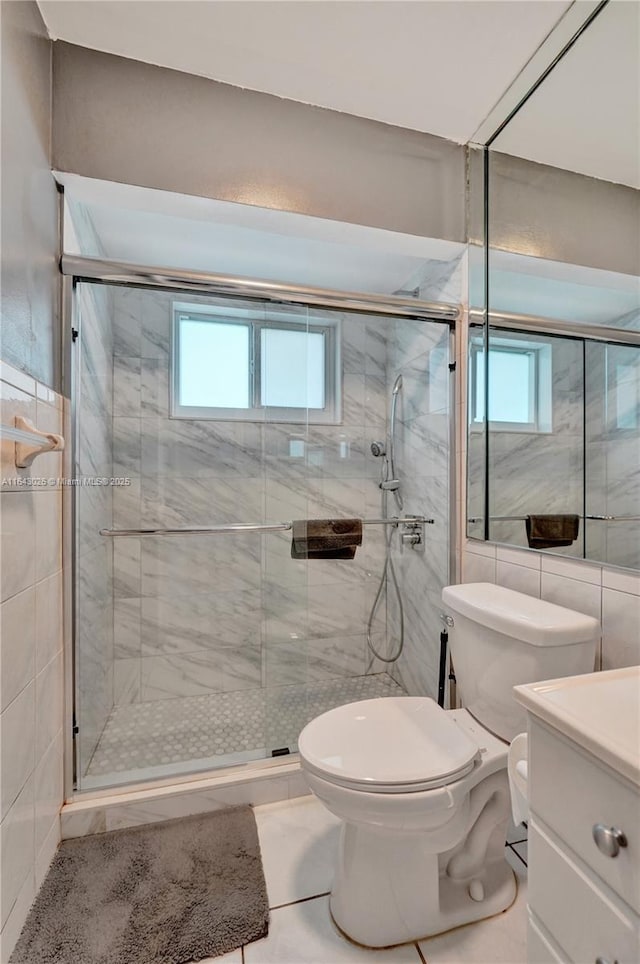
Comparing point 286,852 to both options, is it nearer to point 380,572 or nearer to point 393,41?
point 380,572

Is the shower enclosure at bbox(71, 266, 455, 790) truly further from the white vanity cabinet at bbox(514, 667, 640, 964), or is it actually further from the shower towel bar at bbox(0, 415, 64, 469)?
the white vanity cabinet at bbox(514, 667, 640, 964)

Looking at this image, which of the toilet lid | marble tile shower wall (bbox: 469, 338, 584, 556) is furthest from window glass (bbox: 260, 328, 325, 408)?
the toilet lid

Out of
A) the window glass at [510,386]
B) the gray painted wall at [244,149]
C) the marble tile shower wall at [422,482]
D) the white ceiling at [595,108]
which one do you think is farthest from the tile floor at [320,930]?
the gray painted wall at [244,149]

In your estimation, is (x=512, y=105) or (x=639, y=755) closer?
(x=639, y=755)

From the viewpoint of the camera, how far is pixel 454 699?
5.75 feet

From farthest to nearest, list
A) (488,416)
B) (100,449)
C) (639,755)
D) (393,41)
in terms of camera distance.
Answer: (100,449) < (488,416) < (393,41) < (639,755)

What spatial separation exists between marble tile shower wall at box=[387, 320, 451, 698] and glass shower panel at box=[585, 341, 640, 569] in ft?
2.09

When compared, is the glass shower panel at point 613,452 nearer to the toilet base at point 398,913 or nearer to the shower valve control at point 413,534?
the shower valve control at point 413,534

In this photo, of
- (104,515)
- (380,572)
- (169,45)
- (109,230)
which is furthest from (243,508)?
(169,45)

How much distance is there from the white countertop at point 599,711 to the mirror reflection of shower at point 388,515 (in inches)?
Result: 51.5

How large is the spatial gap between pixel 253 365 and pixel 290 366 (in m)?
0.20

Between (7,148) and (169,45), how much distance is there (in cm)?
68

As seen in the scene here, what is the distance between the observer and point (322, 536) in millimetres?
1814

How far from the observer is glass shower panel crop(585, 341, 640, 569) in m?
1.07
